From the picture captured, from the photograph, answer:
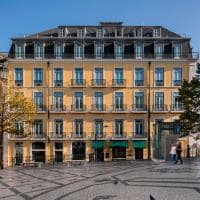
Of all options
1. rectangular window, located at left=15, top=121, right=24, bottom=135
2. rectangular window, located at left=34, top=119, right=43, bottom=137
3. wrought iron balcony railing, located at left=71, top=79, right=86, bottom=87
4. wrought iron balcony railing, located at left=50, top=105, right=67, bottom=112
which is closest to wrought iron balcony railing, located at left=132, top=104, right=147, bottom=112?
wrought iron balcony railing, located at left=71, top=79, right=86, bottom=87

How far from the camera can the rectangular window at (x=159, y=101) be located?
69.9 meters

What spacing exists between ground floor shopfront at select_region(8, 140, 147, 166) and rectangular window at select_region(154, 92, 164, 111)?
473 centimetres

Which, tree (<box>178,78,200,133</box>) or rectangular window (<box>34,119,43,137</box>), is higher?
tree (<box>178,78,200,133</box>)

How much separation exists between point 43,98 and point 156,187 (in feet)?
159

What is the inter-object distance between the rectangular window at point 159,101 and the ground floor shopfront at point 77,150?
15.5 feet

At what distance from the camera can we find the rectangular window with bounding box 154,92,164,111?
229 feet

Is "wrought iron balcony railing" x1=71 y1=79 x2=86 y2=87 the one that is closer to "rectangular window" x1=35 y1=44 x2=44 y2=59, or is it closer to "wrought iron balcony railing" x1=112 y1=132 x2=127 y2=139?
"rectangular window" x1=35 y1=44 x2=44 y2=59

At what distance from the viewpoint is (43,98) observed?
7012 cm

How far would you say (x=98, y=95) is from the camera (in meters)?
70.2

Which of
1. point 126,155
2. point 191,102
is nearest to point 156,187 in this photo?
point 191,102

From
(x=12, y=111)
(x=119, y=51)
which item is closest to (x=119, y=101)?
(x=119, y=51)

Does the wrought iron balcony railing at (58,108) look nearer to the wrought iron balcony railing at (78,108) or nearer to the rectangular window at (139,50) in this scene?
the wrought iron balcony railing at (78,108)

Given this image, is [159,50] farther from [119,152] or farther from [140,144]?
[119,152]

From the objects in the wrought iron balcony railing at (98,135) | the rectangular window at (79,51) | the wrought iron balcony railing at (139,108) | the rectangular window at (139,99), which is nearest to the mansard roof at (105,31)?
the rectangular window at (79,51)
